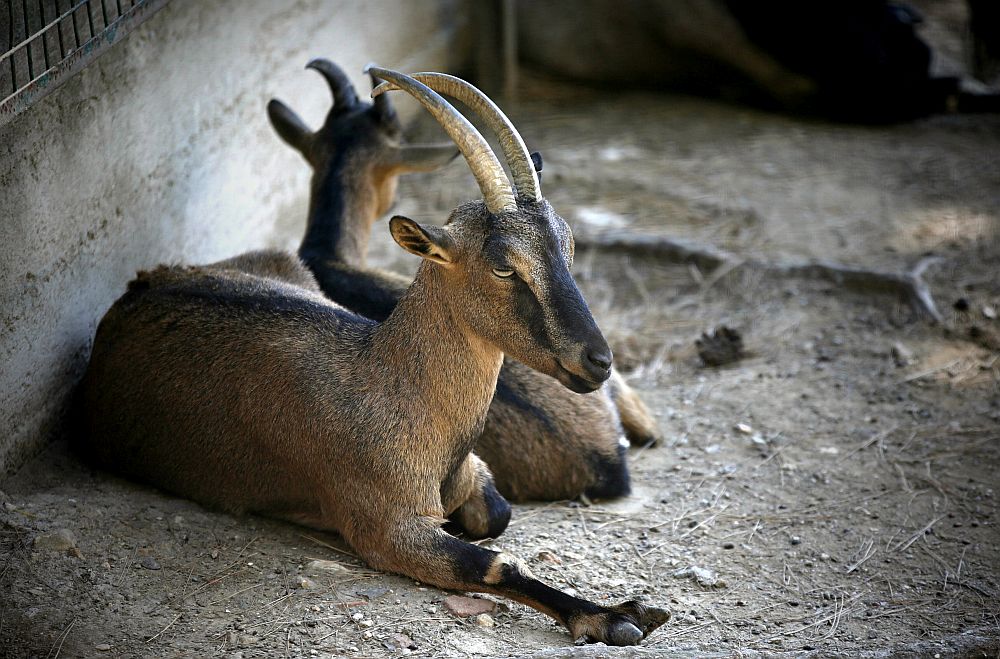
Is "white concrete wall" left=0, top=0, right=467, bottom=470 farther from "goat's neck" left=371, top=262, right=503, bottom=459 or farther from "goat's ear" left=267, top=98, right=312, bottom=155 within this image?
"goat's neck" left=371, top=262, right=503, bottom=459

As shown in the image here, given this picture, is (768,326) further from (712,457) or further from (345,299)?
(345,299)

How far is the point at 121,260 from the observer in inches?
206

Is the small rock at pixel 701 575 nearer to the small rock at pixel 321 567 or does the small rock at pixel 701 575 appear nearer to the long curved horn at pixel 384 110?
the small rock at pixel 321 567

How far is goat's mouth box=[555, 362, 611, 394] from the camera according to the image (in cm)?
386

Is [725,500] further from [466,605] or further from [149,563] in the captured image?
[149,563]

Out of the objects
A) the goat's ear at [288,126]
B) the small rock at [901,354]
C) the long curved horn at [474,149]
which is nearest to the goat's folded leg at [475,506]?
the long curved horn at [474,149]

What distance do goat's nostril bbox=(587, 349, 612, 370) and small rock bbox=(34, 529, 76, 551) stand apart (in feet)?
6.62

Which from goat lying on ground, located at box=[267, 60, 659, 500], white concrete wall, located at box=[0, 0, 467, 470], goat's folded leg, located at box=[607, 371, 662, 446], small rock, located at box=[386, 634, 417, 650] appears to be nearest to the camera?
small rock, located at box=[386, 634, 417, 650]

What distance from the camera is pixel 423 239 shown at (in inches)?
152

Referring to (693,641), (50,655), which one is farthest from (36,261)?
(693,641)

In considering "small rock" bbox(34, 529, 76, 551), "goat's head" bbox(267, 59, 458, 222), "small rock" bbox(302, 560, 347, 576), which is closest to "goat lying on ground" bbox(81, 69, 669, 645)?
"small rock" bbox(302, 560, 347, 576)

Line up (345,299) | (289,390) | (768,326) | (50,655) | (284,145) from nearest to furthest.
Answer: (50,655) → (289,390) → (345,299) → (768,326) → (284,145)

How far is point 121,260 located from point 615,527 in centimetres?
264

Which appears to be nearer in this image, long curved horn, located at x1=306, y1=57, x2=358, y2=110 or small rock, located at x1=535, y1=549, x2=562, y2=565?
small rock, located at x1=535, y1=549, x2=562, y2=565
